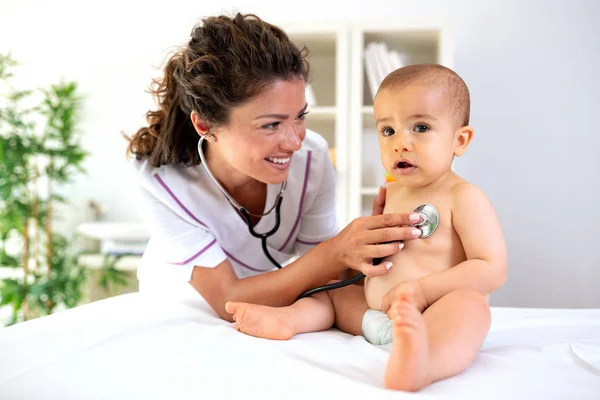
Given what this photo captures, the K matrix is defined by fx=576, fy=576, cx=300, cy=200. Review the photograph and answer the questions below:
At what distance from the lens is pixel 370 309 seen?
1268 millimetres

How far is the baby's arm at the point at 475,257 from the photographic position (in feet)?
3.70

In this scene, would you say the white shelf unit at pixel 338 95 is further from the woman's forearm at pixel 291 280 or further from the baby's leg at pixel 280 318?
the baby's leg at pixel 280 318

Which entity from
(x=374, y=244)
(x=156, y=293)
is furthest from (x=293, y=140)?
(x=156, y=293)

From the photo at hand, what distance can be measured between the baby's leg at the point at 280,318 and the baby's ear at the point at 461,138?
0.47 metres

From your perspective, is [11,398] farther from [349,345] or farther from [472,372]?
[472,372]

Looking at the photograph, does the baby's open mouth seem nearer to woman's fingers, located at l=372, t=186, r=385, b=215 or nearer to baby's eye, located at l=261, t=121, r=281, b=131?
woman's fingers, located at l=372, t=186, r=385, b=215

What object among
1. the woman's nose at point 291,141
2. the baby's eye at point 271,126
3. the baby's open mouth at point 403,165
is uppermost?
the baby's eye at point 271,126

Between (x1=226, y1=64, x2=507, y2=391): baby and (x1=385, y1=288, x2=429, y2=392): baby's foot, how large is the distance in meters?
0.14

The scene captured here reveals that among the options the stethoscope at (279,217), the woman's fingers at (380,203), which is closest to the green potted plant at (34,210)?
the stethoscope at (279,217)

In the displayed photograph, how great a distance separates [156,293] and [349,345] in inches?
30.4

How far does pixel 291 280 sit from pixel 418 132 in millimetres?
491

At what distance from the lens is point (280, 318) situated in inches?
48.4

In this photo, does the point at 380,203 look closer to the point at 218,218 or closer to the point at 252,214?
the point at 252,214

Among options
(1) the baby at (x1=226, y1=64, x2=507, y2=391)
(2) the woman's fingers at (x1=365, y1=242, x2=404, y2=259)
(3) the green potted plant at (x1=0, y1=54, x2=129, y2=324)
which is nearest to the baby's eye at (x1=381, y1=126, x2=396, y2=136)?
(1) the baby at (x1=226, y1=64, x2=507, y2=391)
